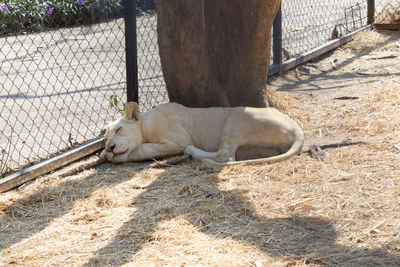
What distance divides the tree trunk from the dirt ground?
89 centimetres

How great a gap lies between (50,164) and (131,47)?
4.81 feet

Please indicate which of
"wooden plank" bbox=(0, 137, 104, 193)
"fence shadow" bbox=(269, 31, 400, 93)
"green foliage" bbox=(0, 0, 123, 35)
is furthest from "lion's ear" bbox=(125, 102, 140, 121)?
"green foliage" bbox=(0, 0, 123, 35)

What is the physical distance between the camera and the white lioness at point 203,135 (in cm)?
538

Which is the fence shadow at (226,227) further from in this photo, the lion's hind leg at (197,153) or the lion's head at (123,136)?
the lion's head at (123,136)

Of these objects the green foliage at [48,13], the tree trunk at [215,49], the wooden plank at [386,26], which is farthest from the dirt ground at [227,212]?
the green foliage at [48,13]

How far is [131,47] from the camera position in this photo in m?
5.78

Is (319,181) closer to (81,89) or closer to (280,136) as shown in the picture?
(280,136)

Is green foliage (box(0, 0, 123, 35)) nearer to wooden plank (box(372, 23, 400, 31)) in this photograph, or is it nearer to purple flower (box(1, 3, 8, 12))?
purple flower (box(1, 3, 8, 12))

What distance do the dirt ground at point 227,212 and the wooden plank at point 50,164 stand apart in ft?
0.26

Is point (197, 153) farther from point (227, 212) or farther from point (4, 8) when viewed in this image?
point (4, 8)

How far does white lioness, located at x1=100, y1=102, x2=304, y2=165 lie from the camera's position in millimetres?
5375

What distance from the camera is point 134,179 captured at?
16.4 feet

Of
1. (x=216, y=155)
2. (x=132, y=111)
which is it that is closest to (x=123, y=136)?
(x=132, y=111)

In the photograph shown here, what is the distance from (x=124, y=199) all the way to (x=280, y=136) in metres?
1.66
